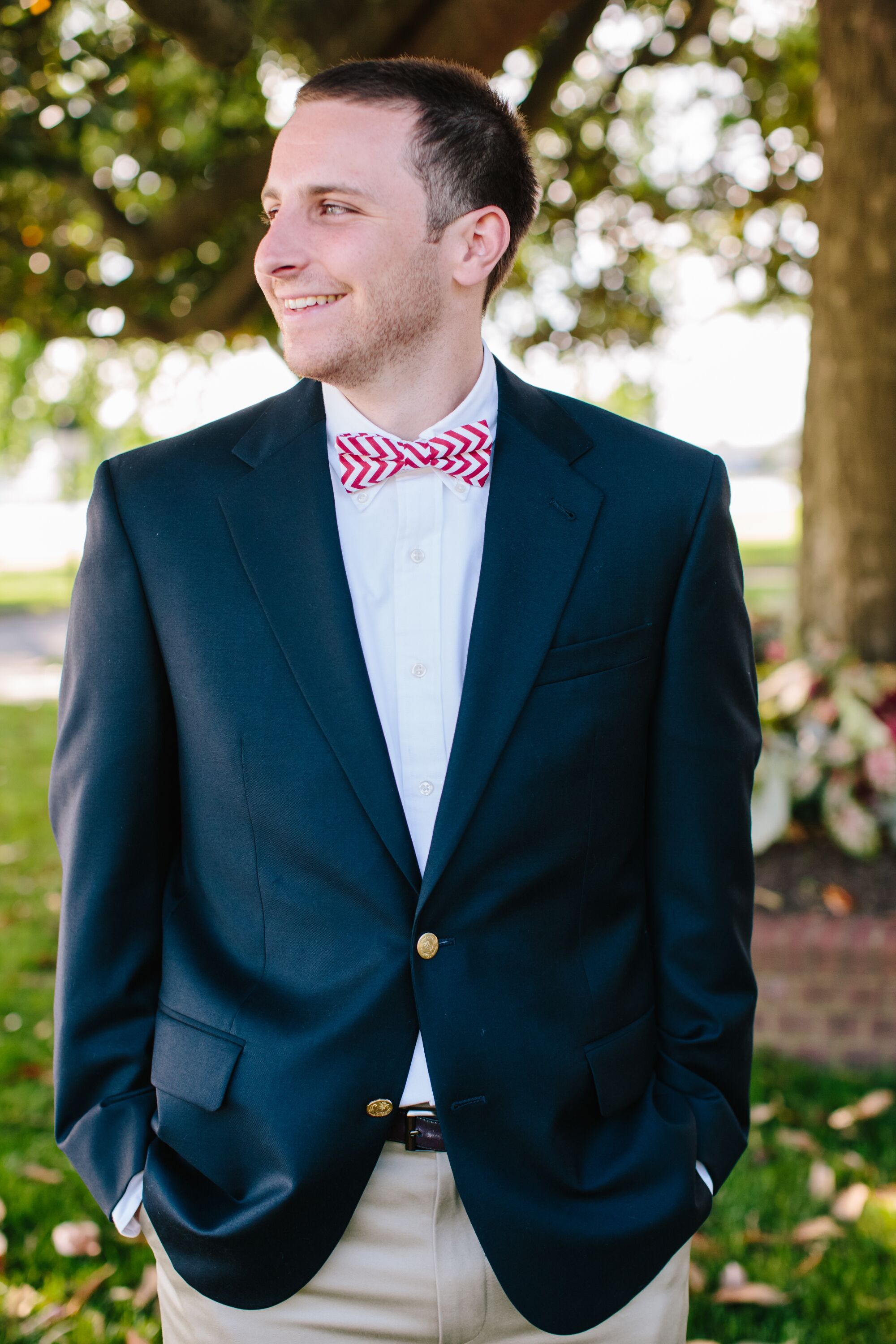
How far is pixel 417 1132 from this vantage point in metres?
1.85

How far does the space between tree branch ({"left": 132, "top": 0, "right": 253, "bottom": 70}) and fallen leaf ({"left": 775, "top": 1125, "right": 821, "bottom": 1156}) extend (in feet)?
12.9

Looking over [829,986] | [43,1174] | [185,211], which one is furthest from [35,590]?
[829,986]

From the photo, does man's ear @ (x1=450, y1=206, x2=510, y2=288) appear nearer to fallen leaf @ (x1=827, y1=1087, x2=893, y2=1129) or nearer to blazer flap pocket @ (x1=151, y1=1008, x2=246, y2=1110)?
blazer flap pocket @ (x1=151, y1=1008, x2=246, y2=1110)

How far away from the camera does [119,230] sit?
6180 mm

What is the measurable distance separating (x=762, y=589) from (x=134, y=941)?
54.5 ft

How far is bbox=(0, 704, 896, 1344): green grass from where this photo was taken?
2.99 m

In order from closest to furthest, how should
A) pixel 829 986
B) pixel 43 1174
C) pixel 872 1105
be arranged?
pixel 43 1174
pixel 872 1105
pixel 829 986

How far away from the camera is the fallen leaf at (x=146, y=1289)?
3066mm

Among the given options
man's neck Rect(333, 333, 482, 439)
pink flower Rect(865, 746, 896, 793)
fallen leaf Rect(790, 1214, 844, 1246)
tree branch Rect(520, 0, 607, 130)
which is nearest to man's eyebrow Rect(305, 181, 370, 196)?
man's neck Rect(333, 333, 482, 439)

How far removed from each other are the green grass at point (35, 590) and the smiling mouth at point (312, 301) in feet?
57.9

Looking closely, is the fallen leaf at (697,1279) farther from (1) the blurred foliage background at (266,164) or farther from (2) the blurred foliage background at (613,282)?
(1) the blurred foliage background at (266,164)

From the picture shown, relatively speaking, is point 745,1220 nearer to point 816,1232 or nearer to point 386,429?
point 816,1232

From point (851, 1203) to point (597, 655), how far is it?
8.01 ft

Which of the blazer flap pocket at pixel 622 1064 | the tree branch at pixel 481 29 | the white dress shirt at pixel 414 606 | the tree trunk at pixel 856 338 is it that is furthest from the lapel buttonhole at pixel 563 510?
the tree trunk at pixel 856 338
